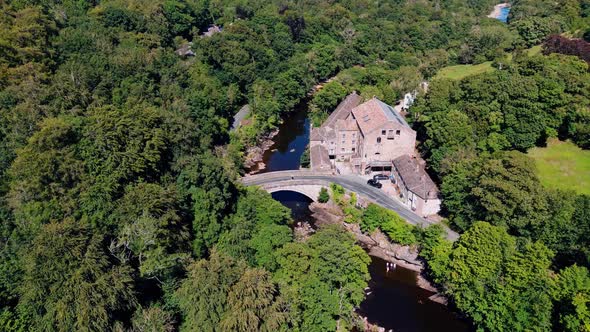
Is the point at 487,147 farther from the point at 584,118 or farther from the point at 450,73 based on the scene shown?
the point at 450,73

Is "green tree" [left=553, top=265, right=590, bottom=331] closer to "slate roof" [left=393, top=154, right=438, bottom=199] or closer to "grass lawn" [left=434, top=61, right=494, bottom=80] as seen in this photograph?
"slate roof" [left=393, top=154, right=438, bottom=199]

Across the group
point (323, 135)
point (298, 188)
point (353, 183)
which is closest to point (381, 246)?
point (353, 183)

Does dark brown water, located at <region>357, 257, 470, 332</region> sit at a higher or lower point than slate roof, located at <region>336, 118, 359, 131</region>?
lower

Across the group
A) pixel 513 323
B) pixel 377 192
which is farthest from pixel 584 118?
pixel 513 323

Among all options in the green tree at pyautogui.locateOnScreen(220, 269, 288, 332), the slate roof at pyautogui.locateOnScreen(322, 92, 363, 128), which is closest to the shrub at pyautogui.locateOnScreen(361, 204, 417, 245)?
the slate roof at pyautogui.locateOnScreen(322, 92, 363, 128)

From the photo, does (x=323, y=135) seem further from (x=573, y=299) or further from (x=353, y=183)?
(x=573, y=299)

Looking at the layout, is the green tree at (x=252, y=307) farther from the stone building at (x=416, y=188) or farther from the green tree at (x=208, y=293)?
the stone building at (x=416, y=188)
